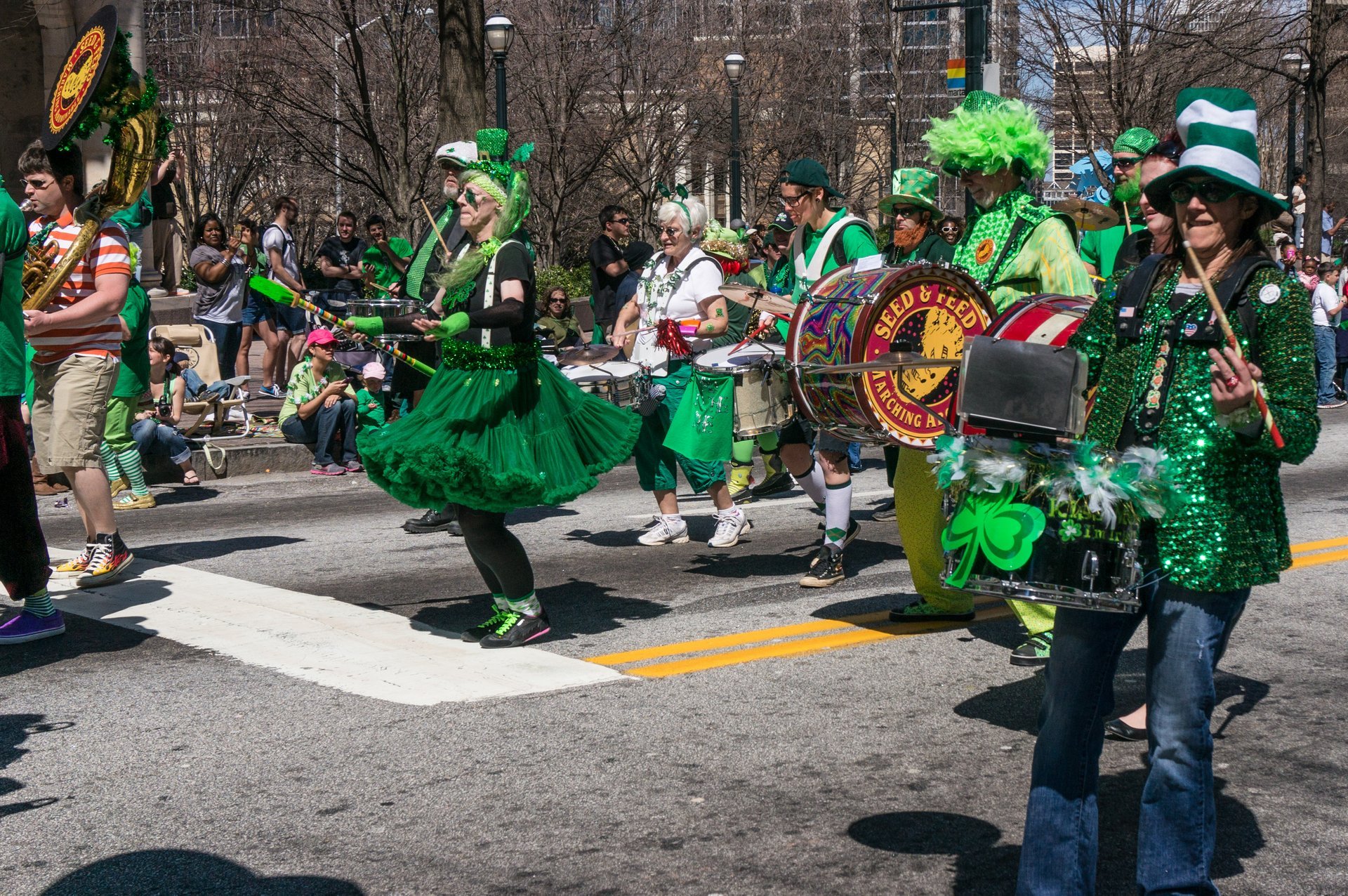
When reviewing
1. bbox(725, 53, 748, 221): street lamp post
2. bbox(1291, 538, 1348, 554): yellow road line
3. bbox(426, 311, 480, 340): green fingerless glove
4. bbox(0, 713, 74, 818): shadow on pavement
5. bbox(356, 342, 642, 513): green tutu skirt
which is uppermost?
bbox(725, 53, 748, 221): street lamp post

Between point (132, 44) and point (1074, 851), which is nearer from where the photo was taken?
point (1074, 851)

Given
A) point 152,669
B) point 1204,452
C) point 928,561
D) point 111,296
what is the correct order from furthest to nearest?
1. point 111,296
2. point 928,561
3. point 152,669
4. point 1204,452

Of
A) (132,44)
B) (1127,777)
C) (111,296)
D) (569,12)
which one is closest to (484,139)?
(111,296)

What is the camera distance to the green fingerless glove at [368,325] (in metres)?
5.99

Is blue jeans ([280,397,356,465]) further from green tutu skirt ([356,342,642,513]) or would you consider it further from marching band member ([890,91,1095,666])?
marching band member ([890,91,1095,666])

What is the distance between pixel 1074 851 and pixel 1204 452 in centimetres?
92

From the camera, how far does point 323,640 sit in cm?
643

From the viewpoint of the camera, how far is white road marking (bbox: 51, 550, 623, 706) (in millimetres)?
5746

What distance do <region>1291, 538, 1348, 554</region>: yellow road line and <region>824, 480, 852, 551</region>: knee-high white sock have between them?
102 inches

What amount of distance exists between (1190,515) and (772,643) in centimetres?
323

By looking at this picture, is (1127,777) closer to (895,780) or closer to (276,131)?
(895,780)

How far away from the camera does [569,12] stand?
90.2ft

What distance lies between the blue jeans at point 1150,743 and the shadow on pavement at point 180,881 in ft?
5.57

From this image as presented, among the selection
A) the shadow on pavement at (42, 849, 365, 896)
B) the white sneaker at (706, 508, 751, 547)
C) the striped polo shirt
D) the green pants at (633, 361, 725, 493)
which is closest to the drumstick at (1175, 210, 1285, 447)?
the shadow on pavement at (42, 849, 365, 896)
